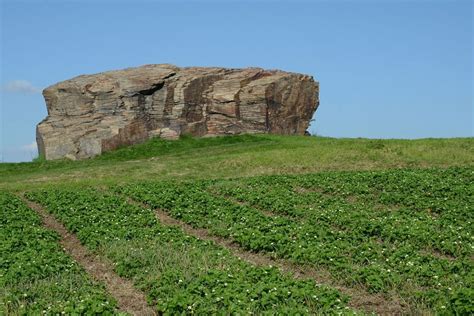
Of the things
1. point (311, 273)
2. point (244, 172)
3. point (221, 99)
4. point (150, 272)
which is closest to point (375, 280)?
point (311, 273)

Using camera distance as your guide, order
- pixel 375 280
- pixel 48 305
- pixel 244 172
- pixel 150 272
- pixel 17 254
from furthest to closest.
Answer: pixel 244 172, pixel 17 254, pixel 150 272, pixel 375 280, pixel 48 305

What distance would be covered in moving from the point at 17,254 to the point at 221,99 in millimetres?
35137

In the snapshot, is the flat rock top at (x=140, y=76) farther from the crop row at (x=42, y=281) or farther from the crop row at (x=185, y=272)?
the crop row at (x=42, y=281)

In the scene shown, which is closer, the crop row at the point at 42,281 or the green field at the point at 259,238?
the crop row at the point at 42,281

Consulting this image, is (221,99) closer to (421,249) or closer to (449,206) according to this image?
(449,206)

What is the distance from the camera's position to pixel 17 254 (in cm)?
1691

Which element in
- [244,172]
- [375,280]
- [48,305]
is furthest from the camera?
[244,172]

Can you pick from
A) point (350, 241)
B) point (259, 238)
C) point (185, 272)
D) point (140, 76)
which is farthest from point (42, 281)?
point (140, 76)

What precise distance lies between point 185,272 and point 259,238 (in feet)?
12.0

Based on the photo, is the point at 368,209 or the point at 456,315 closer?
the point at 456,315

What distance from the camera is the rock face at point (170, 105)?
49.1m

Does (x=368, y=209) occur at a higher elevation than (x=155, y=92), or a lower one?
lower

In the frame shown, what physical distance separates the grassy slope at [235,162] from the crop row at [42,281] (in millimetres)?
14194

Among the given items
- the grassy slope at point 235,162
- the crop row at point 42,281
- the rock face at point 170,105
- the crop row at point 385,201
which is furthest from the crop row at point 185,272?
the rock face at point 170,105
